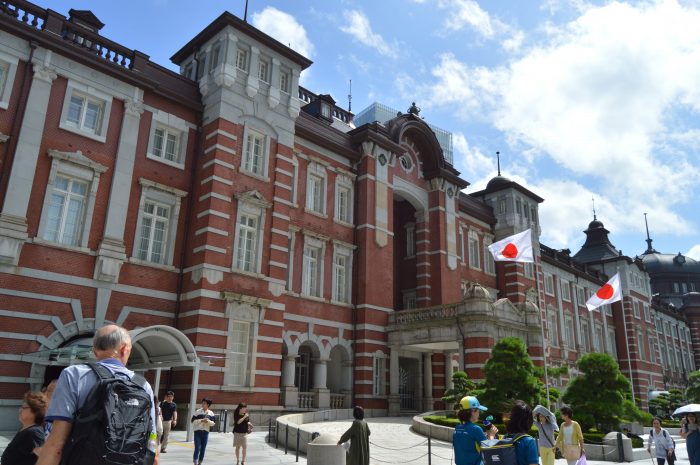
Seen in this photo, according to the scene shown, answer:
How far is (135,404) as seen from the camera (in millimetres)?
3496

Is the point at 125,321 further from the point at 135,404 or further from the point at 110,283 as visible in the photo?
the point at 135,404

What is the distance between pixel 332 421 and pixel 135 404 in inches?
810

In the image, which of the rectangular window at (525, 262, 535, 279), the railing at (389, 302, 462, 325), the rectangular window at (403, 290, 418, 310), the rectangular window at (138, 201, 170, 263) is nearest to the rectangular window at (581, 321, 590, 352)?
the rectangular window at (525, 262, 535, 279)

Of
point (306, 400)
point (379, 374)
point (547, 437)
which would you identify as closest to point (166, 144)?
point (306, 400)

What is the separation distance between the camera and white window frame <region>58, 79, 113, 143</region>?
64.2 ft

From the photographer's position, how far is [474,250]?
36688mm

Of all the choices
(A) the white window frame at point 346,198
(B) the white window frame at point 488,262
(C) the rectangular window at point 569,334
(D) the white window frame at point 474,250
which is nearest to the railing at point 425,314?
(A) the white window frame at point 346,198

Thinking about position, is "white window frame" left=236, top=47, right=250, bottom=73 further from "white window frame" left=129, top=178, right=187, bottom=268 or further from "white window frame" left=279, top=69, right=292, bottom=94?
"white window frame" left=129, top=178, right=187, bottom=268

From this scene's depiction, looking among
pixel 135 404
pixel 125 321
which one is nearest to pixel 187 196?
pixel 125 321

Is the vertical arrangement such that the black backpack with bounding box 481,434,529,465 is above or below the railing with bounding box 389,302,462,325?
below

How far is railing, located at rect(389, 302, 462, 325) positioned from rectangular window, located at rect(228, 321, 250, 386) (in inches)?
341

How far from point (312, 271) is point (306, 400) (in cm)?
592

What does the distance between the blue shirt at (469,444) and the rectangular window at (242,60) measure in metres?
20.5

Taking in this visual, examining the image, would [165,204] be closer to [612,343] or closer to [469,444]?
[469,444]
